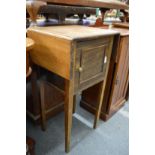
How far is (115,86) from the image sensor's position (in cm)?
143

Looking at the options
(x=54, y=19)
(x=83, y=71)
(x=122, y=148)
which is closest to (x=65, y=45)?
(x=83, y=71)

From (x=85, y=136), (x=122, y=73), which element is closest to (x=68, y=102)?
(x=85, y=136)

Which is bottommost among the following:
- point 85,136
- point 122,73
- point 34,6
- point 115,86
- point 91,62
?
point 85,136

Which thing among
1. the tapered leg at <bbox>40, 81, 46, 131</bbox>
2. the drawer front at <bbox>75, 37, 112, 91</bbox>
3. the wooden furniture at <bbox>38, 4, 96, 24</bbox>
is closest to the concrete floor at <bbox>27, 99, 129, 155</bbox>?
the tapered leg at <bbox>40, 81, 46, 131</bbox>

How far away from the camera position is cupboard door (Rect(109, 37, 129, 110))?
4.12 ft

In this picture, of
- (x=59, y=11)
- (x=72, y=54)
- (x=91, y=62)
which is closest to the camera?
(x=72, y=54)

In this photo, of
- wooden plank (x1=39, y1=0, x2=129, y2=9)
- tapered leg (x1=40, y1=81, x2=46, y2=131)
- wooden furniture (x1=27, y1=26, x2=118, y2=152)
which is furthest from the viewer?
tapered leg (x1=40, y1=81, x2=46, y2=131)

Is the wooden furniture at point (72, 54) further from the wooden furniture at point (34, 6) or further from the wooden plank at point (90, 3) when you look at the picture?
the wooden plank at point (90, 3)

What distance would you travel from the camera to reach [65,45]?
787mm

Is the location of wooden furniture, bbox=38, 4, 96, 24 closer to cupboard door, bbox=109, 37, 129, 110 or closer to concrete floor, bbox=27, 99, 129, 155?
cupboard door, bbox=109, 37, 129, 110

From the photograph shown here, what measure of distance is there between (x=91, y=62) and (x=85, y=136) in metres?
0.75

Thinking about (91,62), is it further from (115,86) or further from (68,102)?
(115,86)

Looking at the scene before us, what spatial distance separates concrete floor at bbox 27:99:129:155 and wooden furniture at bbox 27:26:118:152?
0.29 metres
